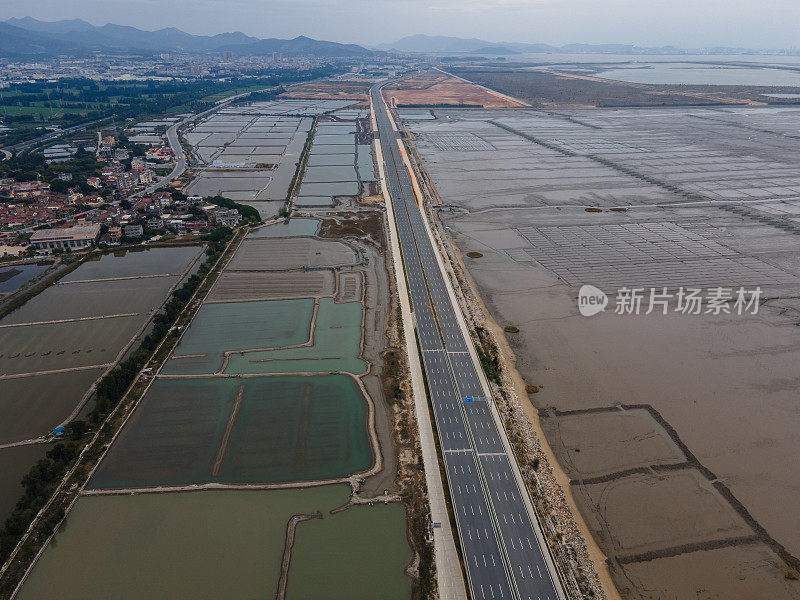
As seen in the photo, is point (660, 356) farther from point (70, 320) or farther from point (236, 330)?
point (70, 320)

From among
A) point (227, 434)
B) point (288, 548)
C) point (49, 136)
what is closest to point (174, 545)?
point (288, 548)

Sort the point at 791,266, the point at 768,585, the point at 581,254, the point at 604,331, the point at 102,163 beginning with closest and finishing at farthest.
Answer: the point at 768,585, the point at 604,331, the point at 791,266, the point at 581,254, the point at 102,163

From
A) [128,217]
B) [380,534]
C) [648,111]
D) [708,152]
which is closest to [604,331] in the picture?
[380,534]

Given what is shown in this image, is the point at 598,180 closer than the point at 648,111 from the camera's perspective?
Yes

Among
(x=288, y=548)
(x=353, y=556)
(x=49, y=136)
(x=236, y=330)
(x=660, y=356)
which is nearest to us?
(x=353, y=556)

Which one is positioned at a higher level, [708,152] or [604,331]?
[708,152]

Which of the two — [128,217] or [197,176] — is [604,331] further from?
[197,176]

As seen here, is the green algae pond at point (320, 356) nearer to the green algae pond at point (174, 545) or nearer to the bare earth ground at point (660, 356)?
the green algae pond at point (174, 545)
